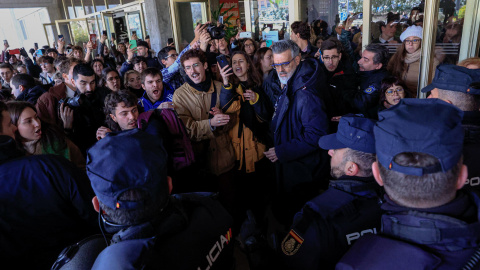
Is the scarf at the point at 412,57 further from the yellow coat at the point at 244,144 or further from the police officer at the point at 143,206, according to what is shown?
the police officer at the point at 143,206

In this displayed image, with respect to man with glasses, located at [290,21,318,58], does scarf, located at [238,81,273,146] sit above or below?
Answer: below

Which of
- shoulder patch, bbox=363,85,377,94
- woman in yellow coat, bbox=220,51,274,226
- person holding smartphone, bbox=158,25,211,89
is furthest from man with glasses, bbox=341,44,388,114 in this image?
person holding smartphone, bbox=158,25,211,89

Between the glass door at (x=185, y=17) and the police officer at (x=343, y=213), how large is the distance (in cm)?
776

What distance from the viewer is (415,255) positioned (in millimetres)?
876

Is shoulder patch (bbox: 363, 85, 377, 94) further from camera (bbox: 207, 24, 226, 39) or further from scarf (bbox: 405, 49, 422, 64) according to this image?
camera (bbox: 207, 24, 226, 39)

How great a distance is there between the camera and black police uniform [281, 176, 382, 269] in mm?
1264

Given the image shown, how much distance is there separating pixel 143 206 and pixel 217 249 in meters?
0.38

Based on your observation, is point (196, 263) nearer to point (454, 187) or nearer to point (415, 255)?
point (415, 255)

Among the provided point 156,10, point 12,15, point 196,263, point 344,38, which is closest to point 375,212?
point 196,263

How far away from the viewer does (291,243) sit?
4.41 feet

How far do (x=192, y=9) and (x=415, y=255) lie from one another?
29.9 feet

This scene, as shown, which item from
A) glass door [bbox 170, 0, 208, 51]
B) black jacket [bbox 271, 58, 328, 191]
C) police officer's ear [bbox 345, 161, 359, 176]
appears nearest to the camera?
police officer's ear [bbox 345, 161, 359, 176]

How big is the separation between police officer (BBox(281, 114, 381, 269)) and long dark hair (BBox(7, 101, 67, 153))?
1.99 meters

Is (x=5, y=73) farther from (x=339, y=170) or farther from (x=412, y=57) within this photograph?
(x=412, y=57)
